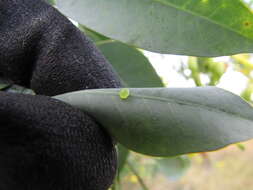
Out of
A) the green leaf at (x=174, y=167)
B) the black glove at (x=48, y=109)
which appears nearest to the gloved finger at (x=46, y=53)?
the black glove at (x=48, y=109)

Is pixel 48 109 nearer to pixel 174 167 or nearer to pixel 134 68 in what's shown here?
pixel 134 68

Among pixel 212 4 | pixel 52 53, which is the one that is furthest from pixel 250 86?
pixel 52 53

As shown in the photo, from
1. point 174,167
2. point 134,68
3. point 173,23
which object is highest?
point 173,23

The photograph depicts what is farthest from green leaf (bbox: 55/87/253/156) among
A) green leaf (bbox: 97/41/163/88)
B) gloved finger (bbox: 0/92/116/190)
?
green leaf (bbox: 97/41/163/88)

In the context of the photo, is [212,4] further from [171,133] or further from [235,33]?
[171,133]

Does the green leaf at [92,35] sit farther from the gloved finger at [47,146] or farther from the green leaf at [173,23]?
the gloved finger at [47,146]

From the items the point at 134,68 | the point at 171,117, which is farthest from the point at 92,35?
the point at 171,117
